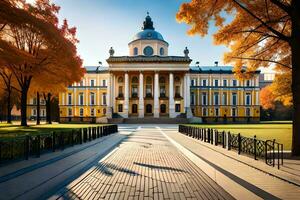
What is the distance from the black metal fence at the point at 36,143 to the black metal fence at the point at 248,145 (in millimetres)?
8393

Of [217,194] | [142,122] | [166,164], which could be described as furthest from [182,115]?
[217,194]

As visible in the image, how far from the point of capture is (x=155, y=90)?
74625 millimetres

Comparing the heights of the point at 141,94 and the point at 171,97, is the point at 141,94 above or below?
above

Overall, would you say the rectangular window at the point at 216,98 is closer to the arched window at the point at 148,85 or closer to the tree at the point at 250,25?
the arched window at the point at 148,85

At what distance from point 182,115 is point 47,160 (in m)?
60.8

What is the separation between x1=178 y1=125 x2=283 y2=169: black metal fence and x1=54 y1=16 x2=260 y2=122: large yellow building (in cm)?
4808

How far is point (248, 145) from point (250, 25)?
6105 mm

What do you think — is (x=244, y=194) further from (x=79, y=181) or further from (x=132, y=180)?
(x=79, y=181)

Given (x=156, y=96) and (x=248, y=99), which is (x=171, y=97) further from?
(x=248, y=99)

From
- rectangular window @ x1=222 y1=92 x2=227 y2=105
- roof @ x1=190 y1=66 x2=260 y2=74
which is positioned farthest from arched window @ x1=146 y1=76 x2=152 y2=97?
rectangular window @ x1=222 y1=92 x2=227 y2=105

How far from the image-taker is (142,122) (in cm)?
6669

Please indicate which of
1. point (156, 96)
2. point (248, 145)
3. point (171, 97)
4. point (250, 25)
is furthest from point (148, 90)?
point (248, 145)

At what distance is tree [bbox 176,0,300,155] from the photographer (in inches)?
501

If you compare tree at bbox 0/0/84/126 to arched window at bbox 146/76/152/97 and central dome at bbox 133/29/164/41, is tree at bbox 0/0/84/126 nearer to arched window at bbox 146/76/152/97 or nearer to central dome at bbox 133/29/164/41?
arched window at bbox 146/76/152/97
